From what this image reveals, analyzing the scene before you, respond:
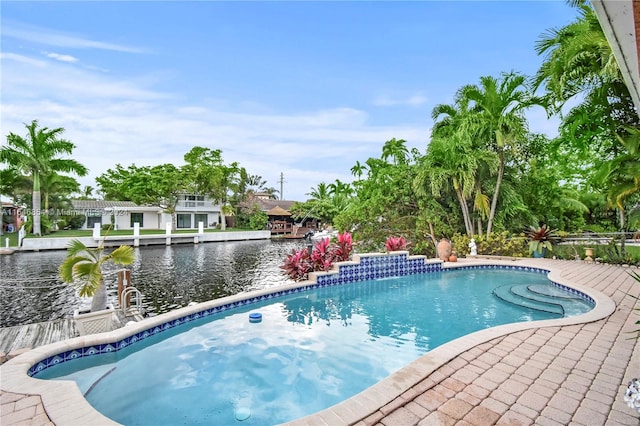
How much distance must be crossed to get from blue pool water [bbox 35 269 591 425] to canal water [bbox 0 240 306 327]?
4818 millimetres

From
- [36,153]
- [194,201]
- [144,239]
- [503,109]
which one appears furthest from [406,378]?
[194,201]

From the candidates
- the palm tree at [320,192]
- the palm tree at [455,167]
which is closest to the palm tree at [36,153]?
the palm tree at [320,192]

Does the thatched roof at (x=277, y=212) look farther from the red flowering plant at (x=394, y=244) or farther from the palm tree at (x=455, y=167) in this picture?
the red flowering plant at (x=394, y=244)

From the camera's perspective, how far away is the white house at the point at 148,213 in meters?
36.4

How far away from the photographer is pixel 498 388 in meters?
3.28

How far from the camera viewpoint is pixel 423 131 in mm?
18625

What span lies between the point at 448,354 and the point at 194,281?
40.9 ft

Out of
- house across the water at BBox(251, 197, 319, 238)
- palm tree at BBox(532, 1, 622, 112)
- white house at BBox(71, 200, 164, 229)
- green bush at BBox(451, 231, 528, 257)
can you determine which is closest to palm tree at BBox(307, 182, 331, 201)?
house across the water at BBox(251, 197, 319, 238)

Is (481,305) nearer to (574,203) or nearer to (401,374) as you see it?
(401,374)

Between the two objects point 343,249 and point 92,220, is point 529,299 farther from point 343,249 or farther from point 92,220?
point 92,220

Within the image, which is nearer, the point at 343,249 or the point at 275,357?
the point at 275,357

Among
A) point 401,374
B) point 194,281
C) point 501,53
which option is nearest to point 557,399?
point 401,374

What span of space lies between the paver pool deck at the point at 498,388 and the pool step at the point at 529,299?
2.48 metres

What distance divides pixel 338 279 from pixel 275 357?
4.95m
